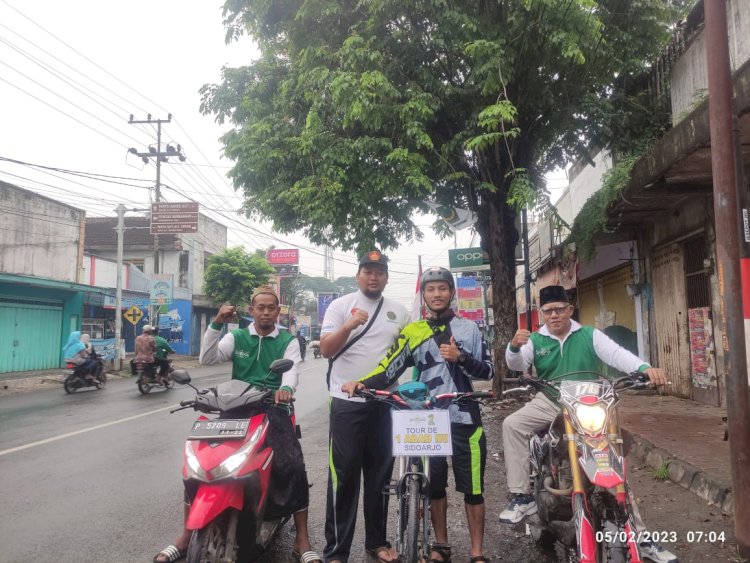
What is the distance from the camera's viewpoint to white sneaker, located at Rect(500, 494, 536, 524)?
3.38 metres

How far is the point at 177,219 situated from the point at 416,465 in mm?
22484

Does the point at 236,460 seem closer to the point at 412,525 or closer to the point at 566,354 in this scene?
the point at 412,525

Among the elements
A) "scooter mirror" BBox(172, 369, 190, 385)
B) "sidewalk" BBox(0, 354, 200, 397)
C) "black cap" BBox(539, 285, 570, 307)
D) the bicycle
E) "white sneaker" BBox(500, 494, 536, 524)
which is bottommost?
"sidewalk" BBox(0, 354, 200, 397)

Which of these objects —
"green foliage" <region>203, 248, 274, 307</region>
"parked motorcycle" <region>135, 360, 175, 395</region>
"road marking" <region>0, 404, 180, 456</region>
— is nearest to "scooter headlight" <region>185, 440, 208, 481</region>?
"road marking" <region>0, 404, 180, 456</region>

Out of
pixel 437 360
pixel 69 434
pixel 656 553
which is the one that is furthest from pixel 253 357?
pixel 69 434

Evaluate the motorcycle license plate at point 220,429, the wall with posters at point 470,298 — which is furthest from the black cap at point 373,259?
the wall with posters at point 470,298

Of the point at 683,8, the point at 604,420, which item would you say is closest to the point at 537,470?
the point at 604,420

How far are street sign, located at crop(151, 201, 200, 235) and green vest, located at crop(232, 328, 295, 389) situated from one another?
20.9 metres

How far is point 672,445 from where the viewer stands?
5570 millimetres

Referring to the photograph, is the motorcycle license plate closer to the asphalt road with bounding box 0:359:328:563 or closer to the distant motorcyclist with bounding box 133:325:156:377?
the asphalt road with bounding box 0:359:328:563

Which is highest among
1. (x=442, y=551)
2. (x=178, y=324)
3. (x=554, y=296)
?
(x=178, y=324)

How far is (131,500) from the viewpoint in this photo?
15.3 feet

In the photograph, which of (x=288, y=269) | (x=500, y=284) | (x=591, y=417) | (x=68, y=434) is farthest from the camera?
(x=288, y=269)

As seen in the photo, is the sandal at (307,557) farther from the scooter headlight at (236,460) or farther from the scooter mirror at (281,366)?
the scooter mirror at (281,366)
